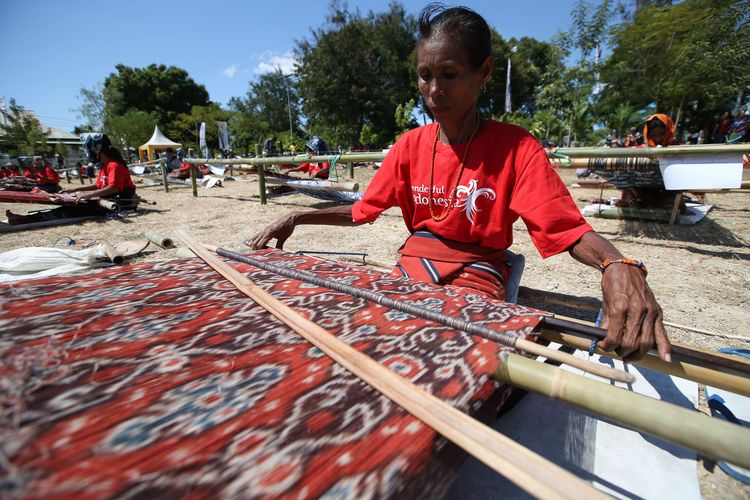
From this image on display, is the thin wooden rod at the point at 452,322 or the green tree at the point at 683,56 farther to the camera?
the green tree at the point at 683,56

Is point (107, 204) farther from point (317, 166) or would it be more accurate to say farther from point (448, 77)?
point (448, 77)

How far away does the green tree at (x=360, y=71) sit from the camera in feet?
83.8

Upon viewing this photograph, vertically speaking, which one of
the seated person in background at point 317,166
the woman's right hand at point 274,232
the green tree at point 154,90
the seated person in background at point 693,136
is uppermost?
the green tree at point 154,90

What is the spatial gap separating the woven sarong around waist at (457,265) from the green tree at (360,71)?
80.7ft

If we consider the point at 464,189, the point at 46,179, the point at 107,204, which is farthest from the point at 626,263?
the point at 46,179

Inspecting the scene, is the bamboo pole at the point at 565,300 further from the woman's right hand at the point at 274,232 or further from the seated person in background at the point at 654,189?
the seated person in background at the point at 654,189

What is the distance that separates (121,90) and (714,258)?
151ft

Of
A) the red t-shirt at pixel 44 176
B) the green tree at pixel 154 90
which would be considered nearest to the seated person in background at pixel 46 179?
the red t-shirt at pixel 44 176

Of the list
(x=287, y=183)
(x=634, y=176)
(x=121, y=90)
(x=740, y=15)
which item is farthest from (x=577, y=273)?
(x=121, y=90)

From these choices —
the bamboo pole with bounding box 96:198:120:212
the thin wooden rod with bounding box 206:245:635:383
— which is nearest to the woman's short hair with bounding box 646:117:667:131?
the thin wooden rod with bounding box 206:245:635:383

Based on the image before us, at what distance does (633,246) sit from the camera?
3.71 meters

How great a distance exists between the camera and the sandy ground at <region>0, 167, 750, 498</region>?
7.07ft

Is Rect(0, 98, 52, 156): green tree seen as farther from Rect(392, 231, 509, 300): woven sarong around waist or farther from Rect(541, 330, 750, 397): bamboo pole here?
Rect(541, 330, 750, 397): bamboo pole

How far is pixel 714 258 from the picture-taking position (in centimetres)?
321
